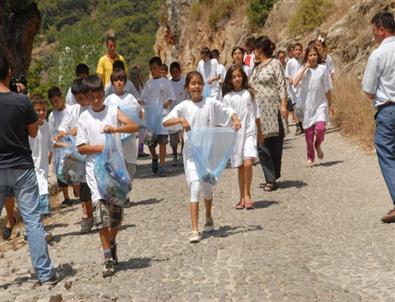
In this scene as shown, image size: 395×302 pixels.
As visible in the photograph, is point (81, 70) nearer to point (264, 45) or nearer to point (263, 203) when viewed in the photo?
point (264, 45)

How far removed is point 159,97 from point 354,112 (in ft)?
15.6

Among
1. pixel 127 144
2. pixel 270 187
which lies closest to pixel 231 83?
pixel 127 144

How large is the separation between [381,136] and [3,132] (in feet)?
12.4

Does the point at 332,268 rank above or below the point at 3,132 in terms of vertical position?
below

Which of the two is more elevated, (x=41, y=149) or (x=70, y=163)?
(x=41, y=149)

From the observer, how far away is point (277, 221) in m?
Result: 8.22

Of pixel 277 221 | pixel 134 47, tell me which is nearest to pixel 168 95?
pixel 277 221

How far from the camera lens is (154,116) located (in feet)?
41.7

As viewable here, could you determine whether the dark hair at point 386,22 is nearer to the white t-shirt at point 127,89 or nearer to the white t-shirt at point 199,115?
the white t-shirt at point 199,115

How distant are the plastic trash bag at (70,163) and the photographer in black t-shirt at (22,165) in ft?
6.88

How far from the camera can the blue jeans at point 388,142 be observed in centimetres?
775

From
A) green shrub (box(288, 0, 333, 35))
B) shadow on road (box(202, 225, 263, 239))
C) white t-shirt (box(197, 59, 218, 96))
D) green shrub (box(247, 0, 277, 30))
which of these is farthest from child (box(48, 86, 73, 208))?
green shrub (box(247, 0, 277, 30))

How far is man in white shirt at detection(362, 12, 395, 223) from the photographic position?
25.2ft

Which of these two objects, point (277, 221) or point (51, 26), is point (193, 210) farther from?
Answer: point (51, 26)
